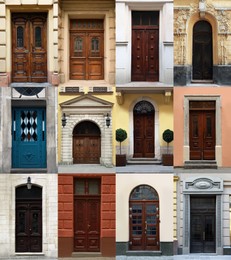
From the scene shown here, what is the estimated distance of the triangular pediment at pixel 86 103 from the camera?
16.8 metres

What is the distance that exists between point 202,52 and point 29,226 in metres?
7.05

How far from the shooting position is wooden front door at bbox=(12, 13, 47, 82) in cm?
1686

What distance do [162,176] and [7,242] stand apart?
4806 mm

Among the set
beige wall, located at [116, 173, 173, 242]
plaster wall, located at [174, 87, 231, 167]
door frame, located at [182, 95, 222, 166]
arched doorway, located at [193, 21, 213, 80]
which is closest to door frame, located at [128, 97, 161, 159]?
plaster wall, located at [174, 87, 231, 167]

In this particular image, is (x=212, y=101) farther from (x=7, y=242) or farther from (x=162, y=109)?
(x=7, y=242)

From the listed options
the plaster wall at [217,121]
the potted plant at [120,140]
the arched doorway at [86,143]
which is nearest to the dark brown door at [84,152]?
the arched doorway at [86,143]

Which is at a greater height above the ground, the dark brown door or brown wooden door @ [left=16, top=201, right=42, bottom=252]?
the dark brown door

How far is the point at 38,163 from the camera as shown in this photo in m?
16.9

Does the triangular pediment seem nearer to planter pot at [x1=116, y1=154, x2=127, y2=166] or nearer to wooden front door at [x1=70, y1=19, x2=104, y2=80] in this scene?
wooden front door at [x1=70, y1=19, x2=104, y2=80]

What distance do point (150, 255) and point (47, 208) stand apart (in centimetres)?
323

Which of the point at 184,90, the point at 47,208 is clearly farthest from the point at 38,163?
the point at 184,90

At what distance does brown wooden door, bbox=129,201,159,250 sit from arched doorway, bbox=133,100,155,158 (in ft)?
4.78

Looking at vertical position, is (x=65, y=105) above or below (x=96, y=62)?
below

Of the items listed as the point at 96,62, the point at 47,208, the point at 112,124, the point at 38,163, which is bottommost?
the point at 47,208
